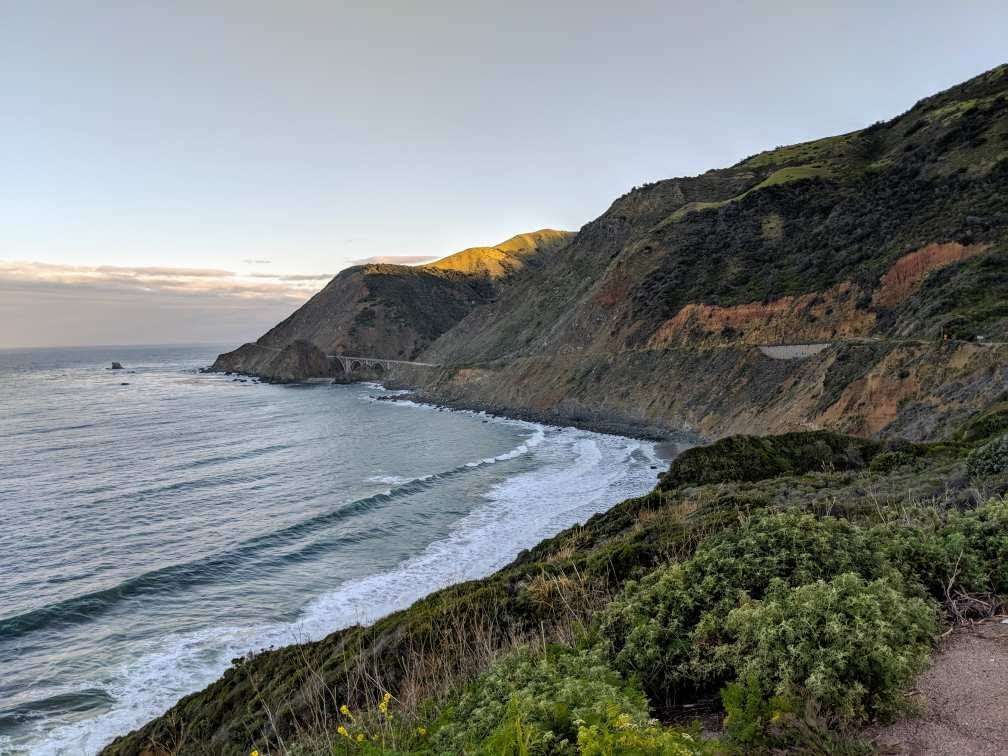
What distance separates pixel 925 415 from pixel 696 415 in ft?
69.2

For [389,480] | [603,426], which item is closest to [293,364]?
[603,426]

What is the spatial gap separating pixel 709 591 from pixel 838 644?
157cm

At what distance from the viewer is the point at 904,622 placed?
4.58m

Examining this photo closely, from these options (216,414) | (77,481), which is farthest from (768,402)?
(216,414)

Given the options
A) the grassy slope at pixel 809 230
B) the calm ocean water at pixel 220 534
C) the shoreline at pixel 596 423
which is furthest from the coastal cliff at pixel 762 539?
the calm ocean water at pixel 220 534

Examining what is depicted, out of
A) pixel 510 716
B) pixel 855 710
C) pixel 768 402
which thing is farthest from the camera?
pixel 768 402

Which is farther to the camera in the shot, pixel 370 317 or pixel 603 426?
pixel 370 317

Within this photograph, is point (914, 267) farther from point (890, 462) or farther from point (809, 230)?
point (890, 462)

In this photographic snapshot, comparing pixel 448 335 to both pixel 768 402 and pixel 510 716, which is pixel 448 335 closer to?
pixel 768 402

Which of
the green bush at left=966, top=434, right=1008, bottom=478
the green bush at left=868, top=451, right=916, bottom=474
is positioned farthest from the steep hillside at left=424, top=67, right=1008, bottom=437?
the green bush at left=966, top=434, right=1008, bottom=478

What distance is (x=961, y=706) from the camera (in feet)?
13.5

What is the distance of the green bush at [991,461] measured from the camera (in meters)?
11.6

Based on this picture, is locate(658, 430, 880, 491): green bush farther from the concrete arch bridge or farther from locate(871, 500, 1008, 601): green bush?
the concrete arch bridge

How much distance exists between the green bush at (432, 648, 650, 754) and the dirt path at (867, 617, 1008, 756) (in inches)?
66.1
